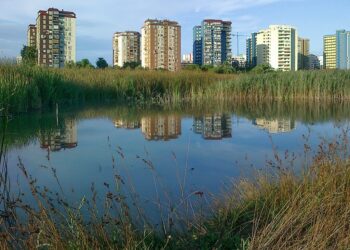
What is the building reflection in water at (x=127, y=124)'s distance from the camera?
8773 mm

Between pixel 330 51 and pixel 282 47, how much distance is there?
3590 mm

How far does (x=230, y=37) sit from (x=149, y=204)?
4366 centimetres

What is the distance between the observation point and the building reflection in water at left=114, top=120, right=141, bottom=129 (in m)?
8.77

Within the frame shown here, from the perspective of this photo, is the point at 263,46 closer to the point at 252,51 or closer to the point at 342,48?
the point at 252,51


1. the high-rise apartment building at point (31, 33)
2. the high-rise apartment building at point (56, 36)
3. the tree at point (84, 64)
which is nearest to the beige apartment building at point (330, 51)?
the tree at point (84, 64)

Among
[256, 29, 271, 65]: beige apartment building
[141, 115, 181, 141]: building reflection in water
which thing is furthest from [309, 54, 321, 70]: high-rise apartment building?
[141, 115, 181, 141]: building reflection in water

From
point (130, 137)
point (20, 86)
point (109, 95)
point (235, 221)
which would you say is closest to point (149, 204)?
point (235, 221)

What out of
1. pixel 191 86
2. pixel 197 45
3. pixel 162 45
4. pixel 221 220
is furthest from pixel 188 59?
pixel 221 220

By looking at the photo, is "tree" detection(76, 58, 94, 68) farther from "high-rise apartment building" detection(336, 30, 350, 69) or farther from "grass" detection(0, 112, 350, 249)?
"grass" detection(0, 112, 350, 249)

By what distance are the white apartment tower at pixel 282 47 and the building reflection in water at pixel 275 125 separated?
2672cm

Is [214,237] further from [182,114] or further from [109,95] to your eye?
[109,95]

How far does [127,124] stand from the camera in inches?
359

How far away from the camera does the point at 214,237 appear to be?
104 inches

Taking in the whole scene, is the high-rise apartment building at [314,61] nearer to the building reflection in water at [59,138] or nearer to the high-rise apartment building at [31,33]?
the high-rise apartment building at [31,33]
